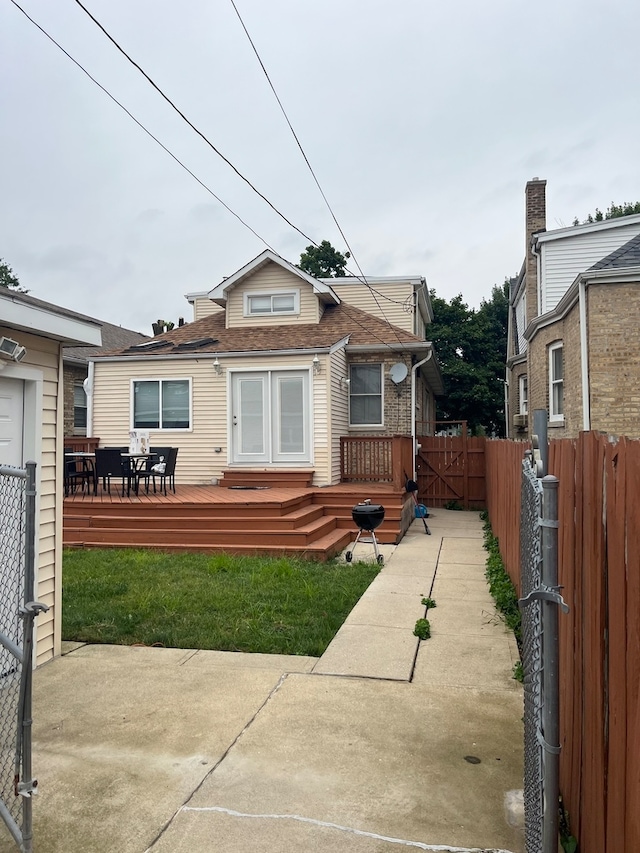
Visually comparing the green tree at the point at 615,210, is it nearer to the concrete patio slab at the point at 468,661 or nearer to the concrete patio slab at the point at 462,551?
the concrete patio slab at the point at 462,551

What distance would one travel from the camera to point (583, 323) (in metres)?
12.2

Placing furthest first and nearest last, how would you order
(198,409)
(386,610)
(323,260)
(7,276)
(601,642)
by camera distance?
(7,276) → (323,260) → (198,409) → (386,610) → (601,642)

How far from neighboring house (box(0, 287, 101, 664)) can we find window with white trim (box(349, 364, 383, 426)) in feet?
32.8

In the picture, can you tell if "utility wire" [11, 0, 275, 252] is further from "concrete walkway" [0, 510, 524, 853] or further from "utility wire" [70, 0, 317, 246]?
"concrete walkway" [0, 510, 524, 853]

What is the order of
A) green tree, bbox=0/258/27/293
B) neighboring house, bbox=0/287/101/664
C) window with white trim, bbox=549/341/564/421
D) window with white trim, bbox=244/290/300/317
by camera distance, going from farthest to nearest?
green tree, bbox=0/258/27/293
window with white trim, bbox=244/290/300/317
window with white trim, bbox=549/341/564/421
neighboring house, bbox=0/287/101/664

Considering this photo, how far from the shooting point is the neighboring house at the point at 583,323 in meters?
11.9

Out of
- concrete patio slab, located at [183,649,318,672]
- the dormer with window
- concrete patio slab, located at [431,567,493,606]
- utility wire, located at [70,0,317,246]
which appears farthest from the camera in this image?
the dormer with window

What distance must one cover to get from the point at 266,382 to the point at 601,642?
11.6 metres

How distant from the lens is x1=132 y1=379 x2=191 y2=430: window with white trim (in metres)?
14.0

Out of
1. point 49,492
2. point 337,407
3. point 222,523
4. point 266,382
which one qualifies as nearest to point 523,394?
point 337,407

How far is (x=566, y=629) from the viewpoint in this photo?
9.48 feet

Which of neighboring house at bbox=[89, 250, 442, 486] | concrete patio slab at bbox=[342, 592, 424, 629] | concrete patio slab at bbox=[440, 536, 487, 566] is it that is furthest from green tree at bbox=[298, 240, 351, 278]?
concrete patio slab at bbox=[342, 592, 424, 629]

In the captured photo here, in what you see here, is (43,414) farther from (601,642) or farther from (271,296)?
(271,296)

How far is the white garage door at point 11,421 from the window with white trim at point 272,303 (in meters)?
11.2
